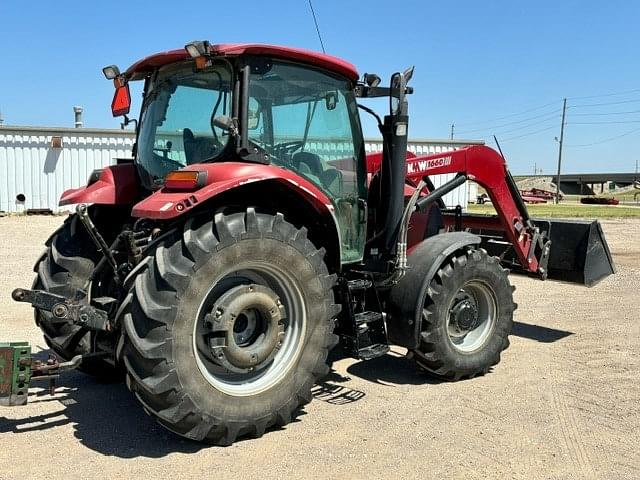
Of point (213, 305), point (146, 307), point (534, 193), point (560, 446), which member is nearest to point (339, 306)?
point (213, 305)

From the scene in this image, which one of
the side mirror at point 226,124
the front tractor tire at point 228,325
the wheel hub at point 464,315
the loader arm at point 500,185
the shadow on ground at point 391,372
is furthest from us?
the loader arm at point 500,185

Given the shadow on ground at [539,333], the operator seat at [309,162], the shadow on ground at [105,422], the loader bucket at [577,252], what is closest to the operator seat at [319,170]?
the operator seat at [309,162]

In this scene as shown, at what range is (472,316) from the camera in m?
5.54

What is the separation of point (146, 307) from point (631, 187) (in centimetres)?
7852

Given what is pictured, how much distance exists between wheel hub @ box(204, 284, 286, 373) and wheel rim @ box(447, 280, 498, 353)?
1861 mm

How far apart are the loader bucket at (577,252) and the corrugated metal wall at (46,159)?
12815 mm

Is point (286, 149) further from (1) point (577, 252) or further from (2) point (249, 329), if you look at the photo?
(1) point (577, 252)

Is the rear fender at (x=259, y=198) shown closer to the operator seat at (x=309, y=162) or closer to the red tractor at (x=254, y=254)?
the red tractor at (x=254, y=254)

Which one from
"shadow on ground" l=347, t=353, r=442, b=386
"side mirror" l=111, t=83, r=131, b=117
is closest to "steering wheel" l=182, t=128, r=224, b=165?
"side mirror" l=111, t=83, r=131, b=117

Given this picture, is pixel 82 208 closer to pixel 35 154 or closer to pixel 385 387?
pixel 385 387

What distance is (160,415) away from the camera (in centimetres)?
358

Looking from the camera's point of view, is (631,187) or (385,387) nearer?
(385,387)

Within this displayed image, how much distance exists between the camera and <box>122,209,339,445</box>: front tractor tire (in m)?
3.59

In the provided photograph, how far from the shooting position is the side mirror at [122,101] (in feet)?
16.6
